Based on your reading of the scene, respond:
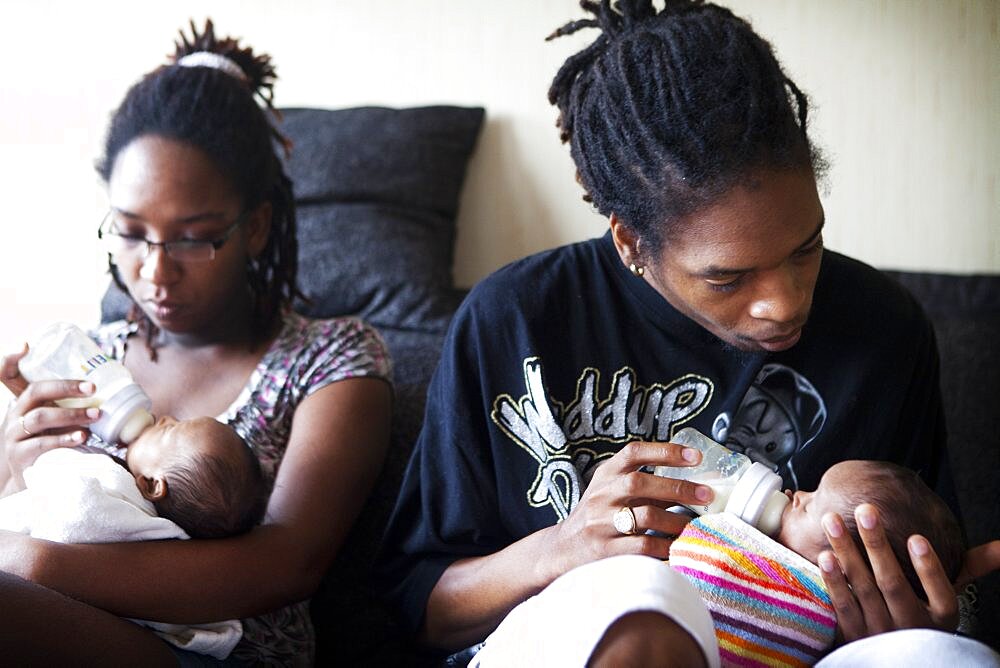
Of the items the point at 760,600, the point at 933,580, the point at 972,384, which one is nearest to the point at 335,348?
the point at 760,600

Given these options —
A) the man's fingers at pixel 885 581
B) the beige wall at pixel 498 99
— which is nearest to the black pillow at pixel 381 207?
the beige wall at pixel 498 99

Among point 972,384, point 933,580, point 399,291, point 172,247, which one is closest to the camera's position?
point 933,580

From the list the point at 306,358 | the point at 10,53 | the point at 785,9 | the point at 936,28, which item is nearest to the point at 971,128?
the point at 936,28

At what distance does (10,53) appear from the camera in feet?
8.25

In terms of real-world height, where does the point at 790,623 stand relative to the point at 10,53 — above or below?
below

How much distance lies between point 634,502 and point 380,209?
1.12 m

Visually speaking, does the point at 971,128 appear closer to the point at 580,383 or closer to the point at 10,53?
the point at 580,383

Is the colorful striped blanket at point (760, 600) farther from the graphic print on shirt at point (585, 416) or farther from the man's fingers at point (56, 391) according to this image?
the man's fingers at point (56, 391)

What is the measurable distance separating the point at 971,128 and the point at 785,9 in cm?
38

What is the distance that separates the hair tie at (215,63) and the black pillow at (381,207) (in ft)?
1.17

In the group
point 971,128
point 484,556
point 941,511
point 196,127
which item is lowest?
point 484,556

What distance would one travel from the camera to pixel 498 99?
2.16 metres

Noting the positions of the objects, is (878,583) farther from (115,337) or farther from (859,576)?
(115,337)

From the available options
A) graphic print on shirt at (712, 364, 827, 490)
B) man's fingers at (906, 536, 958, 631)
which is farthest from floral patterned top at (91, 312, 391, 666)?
man's fingers at (906, 536, 958, 631)
